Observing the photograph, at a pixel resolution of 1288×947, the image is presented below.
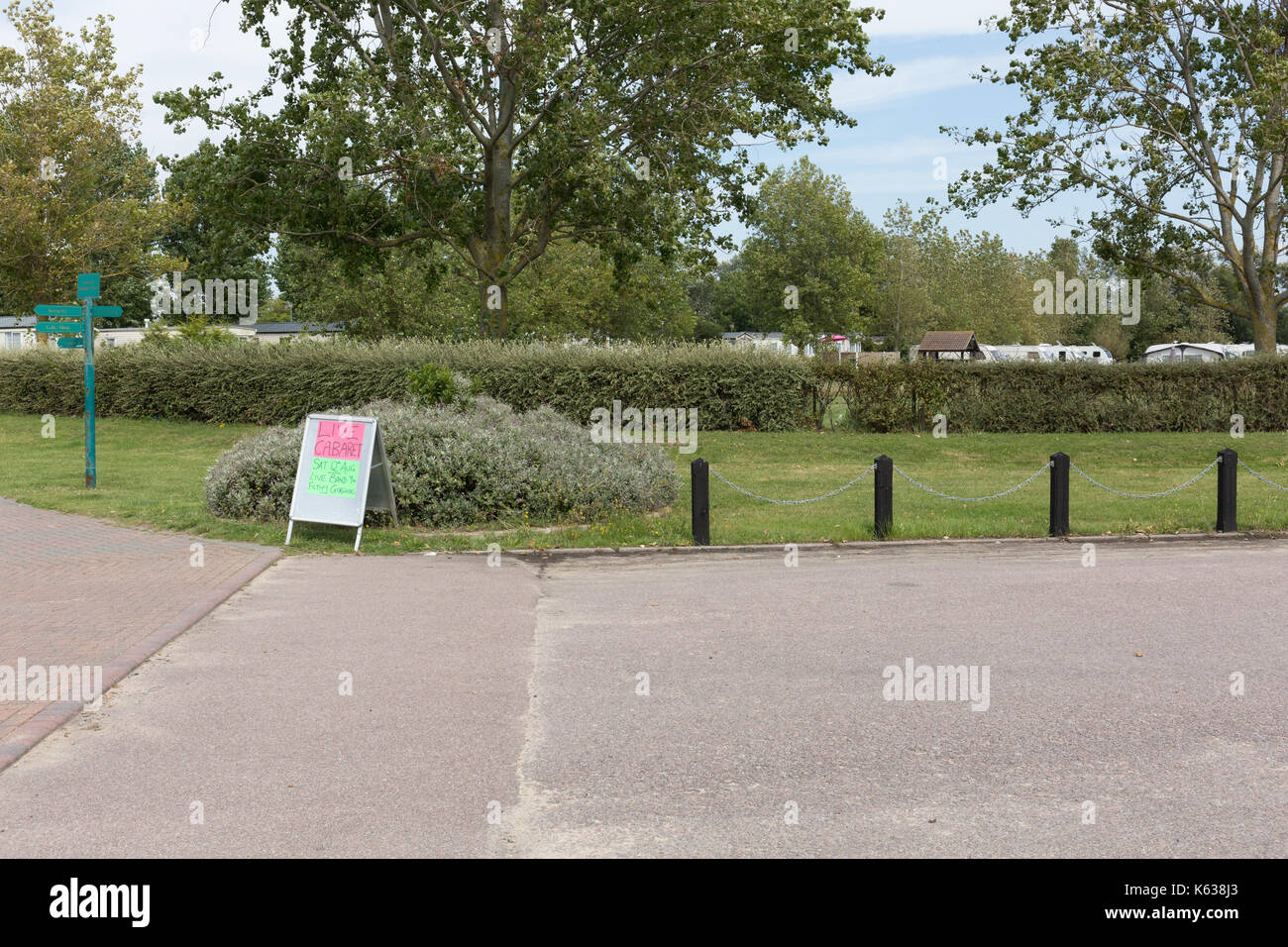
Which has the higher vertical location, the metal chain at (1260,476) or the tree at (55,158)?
the tree at (55,158)

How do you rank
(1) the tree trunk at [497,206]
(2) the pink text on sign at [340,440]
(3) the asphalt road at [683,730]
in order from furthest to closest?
(1) the tree trunk at [497,206]
(2) the pink text on sign at [340,440]
(3) the asphalt road at [683,730]

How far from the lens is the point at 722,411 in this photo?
2489 cm

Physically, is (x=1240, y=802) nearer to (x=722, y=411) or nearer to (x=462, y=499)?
(x=462, y=499)

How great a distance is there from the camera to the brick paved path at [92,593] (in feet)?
23.0

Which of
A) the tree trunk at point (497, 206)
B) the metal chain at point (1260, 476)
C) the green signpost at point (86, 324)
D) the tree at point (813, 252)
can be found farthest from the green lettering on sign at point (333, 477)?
the tree at point (813, 252)

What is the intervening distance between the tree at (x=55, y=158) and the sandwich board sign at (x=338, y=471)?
91.0 ft

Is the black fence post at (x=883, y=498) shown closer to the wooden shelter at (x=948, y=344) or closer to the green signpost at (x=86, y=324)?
the green signpost at (x=86, y=324)

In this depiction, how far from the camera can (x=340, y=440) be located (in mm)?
12711

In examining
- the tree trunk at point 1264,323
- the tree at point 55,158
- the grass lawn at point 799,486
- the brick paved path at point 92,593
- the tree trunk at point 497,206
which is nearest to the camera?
the brick paved path at point 92,593

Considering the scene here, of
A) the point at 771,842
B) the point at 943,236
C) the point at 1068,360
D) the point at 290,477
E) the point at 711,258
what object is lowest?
the point at 771,842

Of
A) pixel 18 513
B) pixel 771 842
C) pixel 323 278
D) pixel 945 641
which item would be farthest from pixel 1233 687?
pixel 323 278

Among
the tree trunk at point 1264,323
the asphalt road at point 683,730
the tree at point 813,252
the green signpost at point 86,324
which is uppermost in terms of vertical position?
the tree at point 813,252

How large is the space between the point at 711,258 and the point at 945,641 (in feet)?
75.0

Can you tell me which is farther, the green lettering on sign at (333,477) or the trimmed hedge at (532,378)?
the trimmed hedge at (532,378)
